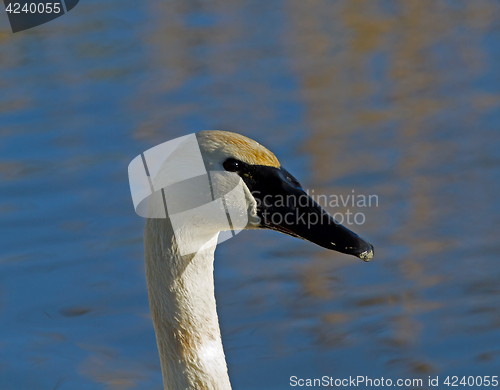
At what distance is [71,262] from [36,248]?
0.32m

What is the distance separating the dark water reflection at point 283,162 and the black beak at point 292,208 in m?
1.76

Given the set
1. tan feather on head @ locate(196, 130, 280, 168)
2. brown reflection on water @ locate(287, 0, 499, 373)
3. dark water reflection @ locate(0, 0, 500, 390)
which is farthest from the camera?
brown reflection on water @ locate(287, 0, 499, 373)

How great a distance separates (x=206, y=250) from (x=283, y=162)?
3.37 m

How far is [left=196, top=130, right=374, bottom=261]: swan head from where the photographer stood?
3.00m

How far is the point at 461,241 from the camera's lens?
564cm

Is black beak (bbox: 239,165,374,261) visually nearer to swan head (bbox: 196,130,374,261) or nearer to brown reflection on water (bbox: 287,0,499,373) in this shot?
swan head (bbox: 196,130,374,261)

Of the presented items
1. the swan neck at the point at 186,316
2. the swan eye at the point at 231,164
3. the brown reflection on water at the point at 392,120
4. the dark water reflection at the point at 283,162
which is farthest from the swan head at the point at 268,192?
the brown reflection on water at the point at 392,120

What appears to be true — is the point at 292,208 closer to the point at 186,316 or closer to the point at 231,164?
the point at 231,164

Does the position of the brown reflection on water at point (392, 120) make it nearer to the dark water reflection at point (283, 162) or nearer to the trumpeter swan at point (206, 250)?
the dark water reflection at point (283, 162)

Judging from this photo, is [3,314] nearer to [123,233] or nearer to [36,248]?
[36,248]

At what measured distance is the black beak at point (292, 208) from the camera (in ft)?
9.97

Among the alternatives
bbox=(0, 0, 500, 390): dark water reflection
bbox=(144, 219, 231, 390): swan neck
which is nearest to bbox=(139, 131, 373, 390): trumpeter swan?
bbox=(144, 219, 231, 390): swan neck

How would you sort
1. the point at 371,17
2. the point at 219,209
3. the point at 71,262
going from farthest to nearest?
the point at 371,17 < the point at 71,262 < the point at 219,209

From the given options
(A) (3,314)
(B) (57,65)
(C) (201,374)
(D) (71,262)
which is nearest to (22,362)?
(A) (3,314)
